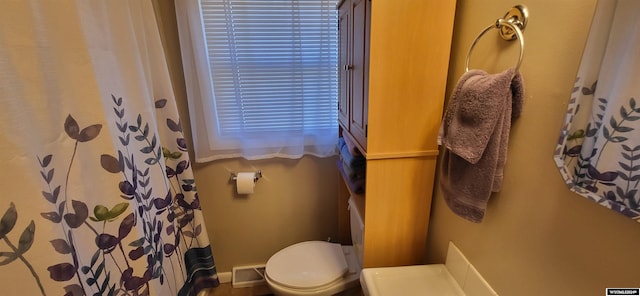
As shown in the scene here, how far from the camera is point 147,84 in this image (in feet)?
3.65

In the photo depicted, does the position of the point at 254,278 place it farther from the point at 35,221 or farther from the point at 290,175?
the point at 35,221

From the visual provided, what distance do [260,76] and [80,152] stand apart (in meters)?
0.93

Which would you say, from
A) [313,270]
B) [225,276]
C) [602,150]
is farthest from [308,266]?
[602,150]

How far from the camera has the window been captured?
1384 mm

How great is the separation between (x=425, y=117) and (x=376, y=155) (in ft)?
0.73

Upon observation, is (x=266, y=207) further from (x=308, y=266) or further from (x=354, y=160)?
(x=354, y=160)

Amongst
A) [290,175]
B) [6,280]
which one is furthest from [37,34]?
[290,175]

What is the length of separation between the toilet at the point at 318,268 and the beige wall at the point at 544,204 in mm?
582

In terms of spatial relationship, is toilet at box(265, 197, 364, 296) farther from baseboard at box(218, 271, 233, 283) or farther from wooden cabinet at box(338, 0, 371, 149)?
baseboard at box(218, 271, 233, 283)

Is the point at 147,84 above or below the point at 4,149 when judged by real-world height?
above

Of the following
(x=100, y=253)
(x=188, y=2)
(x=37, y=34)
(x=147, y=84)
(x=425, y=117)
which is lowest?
(x=100, y=253)

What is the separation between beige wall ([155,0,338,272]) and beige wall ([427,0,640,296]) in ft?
3.53

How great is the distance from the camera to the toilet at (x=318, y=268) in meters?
1.34

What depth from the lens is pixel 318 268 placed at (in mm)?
1444
